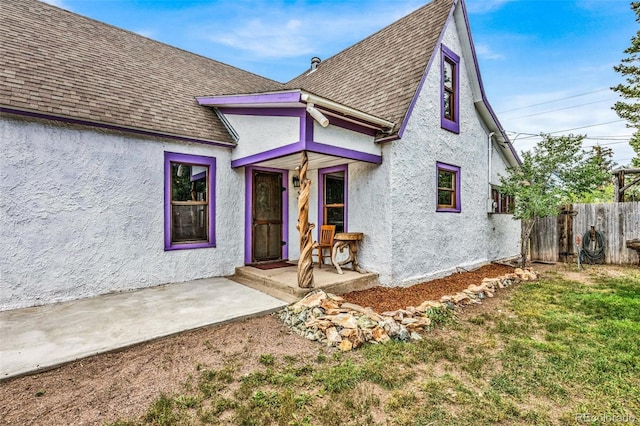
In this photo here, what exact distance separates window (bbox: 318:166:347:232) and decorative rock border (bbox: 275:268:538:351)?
242cm

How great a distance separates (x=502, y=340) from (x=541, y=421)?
167 cm

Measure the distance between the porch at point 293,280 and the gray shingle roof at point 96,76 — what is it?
125 inches

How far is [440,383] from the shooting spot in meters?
2.87

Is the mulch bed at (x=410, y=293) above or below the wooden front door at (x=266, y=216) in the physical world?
below

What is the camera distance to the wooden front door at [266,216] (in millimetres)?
7352

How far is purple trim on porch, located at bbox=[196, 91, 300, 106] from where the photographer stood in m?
4.62

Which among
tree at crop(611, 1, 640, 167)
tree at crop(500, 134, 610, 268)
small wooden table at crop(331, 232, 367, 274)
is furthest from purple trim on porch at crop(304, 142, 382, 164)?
tree at crop(611, 1, 640, 167)

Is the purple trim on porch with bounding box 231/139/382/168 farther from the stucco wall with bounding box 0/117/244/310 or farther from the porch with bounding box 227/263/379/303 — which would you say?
the porch with bounding box 227/263/379/303

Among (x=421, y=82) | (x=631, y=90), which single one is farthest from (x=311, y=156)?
(x=631, y=90)

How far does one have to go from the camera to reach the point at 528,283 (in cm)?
704

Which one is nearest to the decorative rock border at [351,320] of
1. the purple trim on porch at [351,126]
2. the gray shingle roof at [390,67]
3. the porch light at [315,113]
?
the porch light at [315,113]

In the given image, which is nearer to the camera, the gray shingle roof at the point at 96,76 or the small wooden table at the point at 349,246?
the gray shingle roof at the point at 96,76

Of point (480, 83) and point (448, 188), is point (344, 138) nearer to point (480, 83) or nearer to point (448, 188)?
point (448, 188)

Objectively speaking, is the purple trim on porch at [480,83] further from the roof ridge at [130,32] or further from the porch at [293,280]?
the roof ridge at [130,32]
